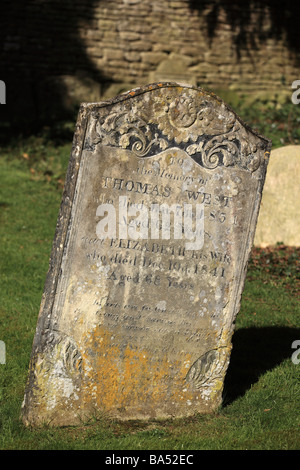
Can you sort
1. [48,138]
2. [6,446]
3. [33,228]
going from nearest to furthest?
[6,446] → [33,228] → [48,138]

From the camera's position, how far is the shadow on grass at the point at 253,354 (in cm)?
535

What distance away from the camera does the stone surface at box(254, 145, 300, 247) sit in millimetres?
8938

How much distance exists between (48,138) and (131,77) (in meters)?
3.25

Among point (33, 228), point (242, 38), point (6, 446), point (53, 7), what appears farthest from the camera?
point (242, 38)

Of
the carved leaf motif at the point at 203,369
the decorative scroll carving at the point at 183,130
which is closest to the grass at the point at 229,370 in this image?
the carved leaf motif at the point at 203,369

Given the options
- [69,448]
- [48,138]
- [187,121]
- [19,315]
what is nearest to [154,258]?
[187,121]

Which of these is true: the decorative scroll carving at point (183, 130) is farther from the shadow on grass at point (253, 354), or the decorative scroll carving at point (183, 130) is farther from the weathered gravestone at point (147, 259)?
the shadow on grass at point (253, 354)

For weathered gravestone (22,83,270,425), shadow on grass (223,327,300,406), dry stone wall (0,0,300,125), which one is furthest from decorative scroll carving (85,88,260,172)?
dry stone wall (0,0,300,125)

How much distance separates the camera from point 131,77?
1523cm

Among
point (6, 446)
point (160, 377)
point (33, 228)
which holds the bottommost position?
point (6, 446)

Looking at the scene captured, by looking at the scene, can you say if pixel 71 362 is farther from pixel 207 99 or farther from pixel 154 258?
pixel 207 99

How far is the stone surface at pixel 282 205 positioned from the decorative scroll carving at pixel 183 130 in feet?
14.1

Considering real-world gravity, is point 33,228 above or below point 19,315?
above

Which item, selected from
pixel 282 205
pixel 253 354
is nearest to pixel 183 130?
pixel 253 354
